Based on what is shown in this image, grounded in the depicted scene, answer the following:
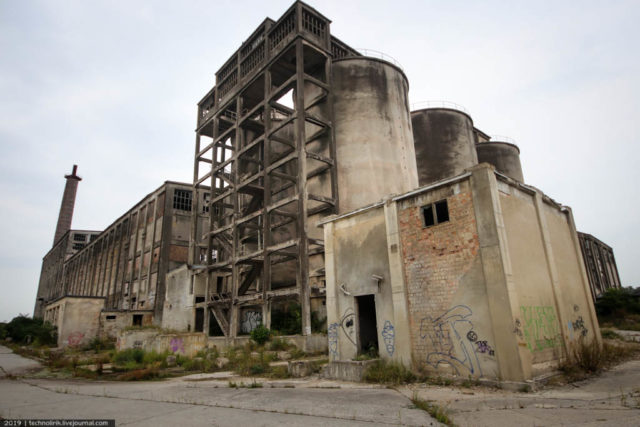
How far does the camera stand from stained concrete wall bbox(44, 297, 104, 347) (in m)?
28.4

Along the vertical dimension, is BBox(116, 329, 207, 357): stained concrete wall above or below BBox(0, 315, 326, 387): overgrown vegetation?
above

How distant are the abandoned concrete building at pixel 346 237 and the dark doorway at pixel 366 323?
3.9 inches

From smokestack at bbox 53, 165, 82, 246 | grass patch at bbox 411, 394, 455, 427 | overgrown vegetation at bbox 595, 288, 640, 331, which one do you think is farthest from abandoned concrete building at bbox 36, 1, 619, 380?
overgrown vegetation at bbox 595, 288, 640, 331

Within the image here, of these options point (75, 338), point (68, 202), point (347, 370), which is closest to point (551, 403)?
point (347, 370)

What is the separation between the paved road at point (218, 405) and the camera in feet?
18.7

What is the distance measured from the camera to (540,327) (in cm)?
919

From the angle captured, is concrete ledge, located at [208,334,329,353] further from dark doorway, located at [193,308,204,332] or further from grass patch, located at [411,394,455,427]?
dark doorway, located at [193,308,204,332]

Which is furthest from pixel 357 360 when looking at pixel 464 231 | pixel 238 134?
pixel 238 134

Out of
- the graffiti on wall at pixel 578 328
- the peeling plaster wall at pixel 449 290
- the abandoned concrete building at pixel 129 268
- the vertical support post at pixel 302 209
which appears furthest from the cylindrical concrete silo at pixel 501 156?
the peeling plaster wall at pixel 449 290

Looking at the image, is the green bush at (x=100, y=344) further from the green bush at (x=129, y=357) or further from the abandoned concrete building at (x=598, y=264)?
the abandoned concrete building at (x=598, y=264)

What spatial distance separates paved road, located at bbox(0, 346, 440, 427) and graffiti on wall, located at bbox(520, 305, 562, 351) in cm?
346

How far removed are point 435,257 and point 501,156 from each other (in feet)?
101

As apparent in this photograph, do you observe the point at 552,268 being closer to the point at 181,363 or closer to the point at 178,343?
the point at 181,363

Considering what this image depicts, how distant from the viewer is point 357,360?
10625 mm
